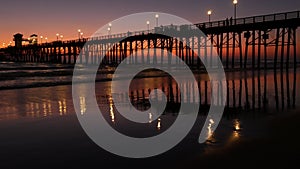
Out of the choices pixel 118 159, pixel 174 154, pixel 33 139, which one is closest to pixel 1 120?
pixel 33 139

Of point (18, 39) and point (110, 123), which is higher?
point (18, 39)

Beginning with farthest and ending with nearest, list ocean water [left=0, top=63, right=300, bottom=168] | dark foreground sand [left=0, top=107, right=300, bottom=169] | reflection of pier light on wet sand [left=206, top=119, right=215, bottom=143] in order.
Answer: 1. reflection of pier light on wet sand [left=206, top=119, right=215, bottom=143]
2. ocean water [left=0, top=63, right=300, bottom=168]
3. dark foreground sand [left=0, top=107, right=300, bottom=169]

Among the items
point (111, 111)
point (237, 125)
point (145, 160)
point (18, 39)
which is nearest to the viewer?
point (145, 160)

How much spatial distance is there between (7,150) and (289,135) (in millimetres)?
5422

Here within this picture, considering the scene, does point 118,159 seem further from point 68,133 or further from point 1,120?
point 1,120

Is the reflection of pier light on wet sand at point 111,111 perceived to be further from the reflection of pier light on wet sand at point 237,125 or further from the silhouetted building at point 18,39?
the silhouetted building at point 18,39

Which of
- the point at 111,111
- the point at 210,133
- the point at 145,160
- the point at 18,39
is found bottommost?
the point at 145,160

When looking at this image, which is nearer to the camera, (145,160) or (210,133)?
(145,160)

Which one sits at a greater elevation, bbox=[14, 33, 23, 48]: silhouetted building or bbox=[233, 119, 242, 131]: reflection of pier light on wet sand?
bbox=[14, 33, 23, 48]: silhouetted building

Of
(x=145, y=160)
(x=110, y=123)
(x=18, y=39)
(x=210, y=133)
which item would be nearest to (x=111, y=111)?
(x=110, y=123)

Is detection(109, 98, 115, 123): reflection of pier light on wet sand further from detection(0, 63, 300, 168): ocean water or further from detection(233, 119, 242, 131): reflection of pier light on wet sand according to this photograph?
detection(233, 119, 242, 131): reflection of pier light on wet sand

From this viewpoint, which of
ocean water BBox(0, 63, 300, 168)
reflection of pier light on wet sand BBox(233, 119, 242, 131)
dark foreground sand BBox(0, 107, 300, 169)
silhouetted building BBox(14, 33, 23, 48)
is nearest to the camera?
dark foreground sand BBox(0, 107, 300, 169)

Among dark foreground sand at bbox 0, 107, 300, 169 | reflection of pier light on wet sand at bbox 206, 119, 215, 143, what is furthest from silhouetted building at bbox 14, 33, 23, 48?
reflection of pier light on wet sand at bbox 206, 119, 215, 143

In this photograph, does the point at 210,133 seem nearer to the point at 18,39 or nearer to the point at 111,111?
the point at 111,111
